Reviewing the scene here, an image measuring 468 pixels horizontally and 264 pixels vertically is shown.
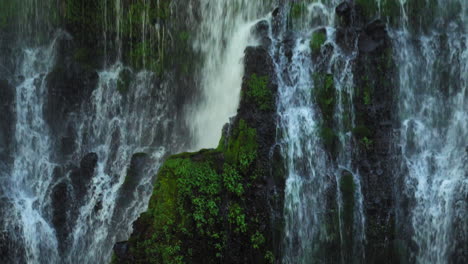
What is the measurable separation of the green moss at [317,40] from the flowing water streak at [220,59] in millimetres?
2068

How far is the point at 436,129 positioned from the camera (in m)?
13.5

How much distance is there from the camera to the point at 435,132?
1347 centimetres

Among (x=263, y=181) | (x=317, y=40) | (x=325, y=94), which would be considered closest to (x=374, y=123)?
(x=325, y=94)

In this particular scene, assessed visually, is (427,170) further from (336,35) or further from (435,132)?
(336,35)

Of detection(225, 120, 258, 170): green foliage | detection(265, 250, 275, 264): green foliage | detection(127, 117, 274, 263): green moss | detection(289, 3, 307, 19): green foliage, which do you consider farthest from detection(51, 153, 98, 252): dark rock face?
detection(289, 3, 307, 19): green foliage

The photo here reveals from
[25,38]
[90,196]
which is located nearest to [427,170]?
[90,196]

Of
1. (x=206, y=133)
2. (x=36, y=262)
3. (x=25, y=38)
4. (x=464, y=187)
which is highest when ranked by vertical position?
(x=25, y=38)

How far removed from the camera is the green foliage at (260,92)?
42.8 feet

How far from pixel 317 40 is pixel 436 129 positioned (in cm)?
391

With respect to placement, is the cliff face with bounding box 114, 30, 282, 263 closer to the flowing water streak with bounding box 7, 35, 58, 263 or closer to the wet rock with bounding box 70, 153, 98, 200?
the wet rock with bounding box 70, 153, 98, 200

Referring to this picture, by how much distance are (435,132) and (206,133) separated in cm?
667

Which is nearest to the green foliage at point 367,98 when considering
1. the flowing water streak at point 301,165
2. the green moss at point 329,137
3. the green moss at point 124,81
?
the green moss at point 329,137

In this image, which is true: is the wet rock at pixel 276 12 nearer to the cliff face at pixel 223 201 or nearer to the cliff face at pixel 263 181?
the cliff face at pixel 263 181

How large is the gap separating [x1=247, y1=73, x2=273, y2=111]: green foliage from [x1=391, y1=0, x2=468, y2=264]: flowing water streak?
11.8 feet
